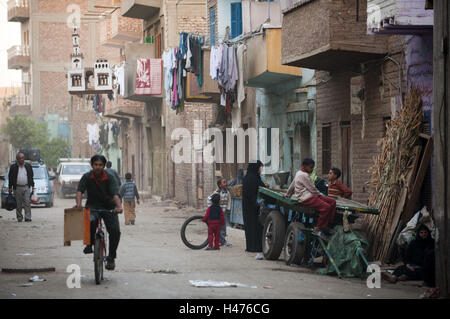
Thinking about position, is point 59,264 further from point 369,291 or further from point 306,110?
point 306,110

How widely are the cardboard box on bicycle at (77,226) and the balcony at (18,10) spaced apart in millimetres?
68272

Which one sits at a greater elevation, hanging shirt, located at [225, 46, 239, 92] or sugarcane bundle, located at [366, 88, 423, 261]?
hanging shirt, located at [225, 46, 239, 92]

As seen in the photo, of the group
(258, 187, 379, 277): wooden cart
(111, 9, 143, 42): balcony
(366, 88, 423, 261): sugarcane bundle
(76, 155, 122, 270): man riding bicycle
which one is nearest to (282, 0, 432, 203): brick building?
(366, 88, 423, 261): sugarcane bundle

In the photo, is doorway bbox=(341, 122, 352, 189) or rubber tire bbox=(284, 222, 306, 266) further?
doorway bbox=(341, 122, 352, 189)

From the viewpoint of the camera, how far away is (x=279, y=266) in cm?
1391

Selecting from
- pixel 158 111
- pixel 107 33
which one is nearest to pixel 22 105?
pixel 107 33

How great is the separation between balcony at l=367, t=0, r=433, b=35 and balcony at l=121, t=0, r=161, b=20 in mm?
26714

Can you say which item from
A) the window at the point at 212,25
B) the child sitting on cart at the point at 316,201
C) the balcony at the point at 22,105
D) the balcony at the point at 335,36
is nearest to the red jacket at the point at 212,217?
the child sitting on cart at the point at 316,201

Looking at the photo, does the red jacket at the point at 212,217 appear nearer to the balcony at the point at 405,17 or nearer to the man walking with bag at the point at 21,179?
the balcony at the point at 405,17

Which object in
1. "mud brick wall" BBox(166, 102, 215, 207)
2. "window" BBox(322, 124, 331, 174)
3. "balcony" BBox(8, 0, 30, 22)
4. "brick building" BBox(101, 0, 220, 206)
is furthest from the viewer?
"balcony" BBox(8, 0, 30, 22)

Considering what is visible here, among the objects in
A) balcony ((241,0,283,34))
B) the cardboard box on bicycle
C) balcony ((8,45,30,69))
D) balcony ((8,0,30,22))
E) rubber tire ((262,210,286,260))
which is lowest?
rubber tire ((262,210,286,260))

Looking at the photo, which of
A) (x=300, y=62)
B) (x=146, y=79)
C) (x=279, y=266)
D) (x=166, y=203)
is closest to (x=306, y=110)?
(x=300, y=62)

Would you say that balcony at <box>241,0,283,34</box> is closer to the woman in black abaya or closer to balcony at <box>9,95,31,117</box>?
the woman in black abaya

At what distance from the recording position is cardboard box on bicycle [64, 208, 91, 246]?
36.5 feet
